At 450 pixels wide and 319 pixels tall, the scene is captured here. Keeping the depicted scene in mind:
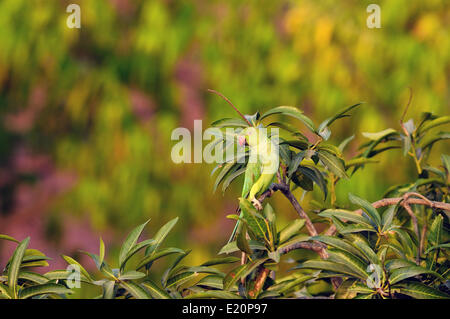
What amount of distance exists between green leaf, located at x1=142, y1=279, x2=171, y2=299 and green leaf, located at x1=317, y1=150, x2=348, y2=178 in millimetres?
290

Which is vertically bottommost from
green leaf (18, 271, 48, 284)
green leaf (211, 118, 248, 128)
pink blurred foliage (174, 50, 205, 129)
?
green leaf (18, 271, 48, 284)

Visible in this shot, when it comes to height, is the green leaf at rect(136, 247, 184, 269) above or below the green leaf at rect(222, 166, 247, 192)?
below

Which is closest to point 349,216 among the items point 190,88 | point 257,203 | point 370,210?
point 370,210

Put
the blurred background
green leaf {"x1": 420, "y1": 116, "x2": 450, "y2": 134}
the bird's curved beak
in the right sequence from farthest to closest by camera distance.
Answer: the blurred background, green leaf {"x1": 420, "y1": 116, "x2": 450, "y2": 134}, the bird's curved beak

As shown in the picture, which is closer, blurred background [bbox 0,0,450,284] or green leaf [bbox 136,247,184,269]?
green leaf [bbox 136,247,184,269]

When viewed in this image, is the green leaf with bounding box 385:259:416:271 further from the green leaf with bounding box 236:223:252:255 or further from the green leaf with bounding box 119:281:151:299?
the green leaf with bounding box 119:281:151:299

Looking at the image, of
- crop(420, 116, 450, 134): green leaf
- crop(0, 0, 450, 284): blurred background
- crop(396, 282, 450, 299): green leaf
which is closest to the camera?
Result: crop(396, 282, 450, 299): green leaf

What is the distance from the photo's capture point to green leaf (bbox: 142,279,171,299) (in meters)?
0.63

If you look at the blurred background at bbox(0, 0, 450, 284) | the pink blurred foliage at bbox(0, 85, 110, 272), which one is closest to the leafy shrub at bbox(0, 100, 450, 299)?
the blurred background at bbox(0, 0, 450, 284)

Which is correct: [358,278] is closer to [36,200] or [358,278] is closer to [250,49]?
[250,49]

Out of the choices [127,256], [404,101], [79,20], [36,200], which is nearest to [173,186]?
[36,200]

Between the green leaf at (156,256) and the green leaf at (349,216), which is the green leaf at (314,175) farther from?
the green leaf at (156,256)

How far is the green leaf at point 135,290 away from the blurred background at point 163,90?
67.2 inches

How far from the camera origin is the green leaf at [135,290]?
2.05ft
